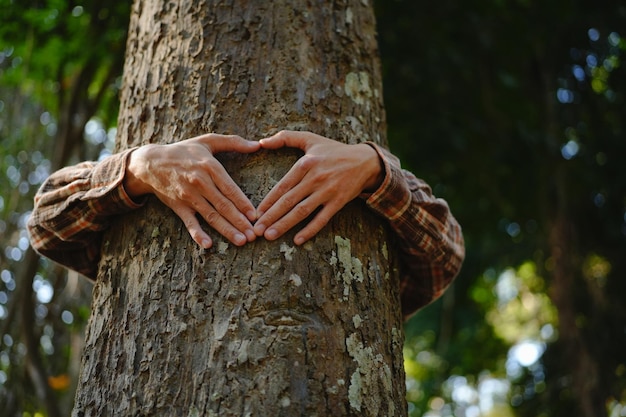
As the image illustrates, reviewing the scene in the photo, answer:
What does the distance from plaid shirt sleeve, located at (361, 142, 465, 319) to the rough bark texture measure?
0.07m

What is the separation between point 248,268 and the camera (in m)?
1.62

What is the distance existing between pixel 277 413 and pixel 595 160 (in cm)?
515

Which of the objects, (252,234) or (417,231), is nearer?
(252,234)

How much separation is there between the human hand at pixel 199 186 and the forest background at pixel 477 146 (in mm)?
2528

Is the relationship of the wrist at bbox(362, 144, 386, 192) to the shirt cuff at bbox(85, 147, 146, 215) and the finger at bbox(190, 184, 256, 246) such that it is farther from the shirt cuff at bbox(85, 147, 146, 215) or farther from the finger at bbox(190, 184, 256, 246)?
the shirt cuff at bbox(85, 147, 146, 215)

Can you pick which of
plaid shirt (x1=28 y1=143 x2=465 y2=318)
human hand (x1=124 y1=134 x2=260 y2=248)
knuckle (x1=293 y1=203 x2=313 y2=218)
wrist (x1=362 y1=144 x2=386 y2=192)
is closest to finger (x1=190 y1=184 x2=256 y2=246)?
human hand (x1=124 y1=134 x2=260 y2=248)

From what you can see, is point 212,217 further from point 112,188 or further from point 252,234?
point 112,188

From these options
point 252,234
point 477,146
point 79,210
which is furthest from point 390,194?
point 477,146

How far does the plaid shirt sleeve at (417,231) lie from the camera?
180 centimetres

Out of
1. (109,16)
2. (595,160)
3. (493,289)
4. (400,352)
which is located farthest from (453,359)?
(400,352)

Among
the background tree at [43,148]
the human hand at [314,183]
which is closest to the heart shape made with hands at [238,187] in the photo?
the human hand at [314,183]

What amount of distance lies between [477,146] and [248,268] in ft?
13.5

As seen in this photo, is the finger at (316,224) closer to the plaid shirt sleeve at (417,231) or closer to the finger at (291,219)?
the finger at (291,219)

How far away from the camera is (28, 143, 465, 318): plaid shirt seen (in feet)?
5.84
